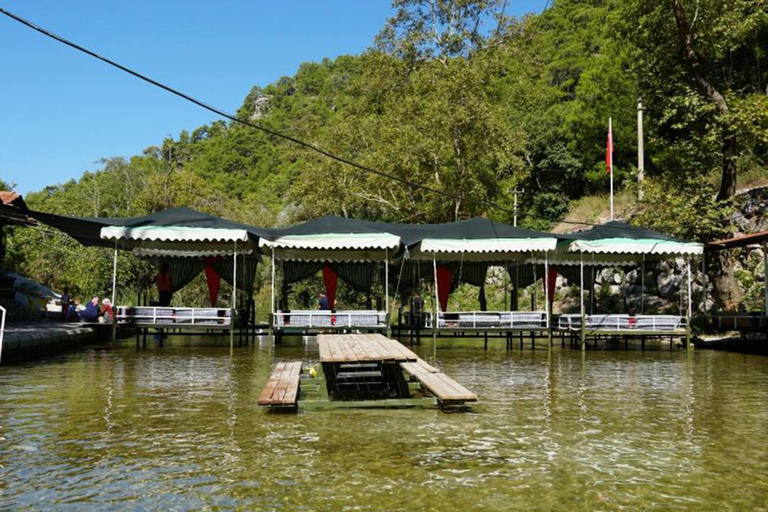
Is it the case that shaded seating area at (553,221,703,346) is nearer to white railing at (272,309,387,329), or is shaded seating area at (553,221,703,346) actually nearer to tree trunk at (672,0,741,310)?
tree trunk at (672,0,741,310)

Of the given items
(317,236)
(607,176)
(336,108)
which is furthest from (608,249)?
(336,108)

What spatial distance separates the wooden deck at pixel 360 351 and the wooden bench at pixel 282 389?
57 cm

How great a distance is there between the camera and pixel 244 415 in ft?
26.2

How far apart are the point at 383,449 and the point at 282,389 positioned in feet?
8.92

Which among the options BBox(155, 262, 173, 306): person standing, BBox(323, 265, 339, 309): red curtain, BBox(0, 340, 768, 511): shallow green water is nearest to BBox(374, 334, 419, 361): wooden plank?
BBox(0, 340, 768, 511): shallow green water

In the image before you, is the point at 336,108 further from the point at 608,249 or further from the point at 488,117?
the point at 608,249

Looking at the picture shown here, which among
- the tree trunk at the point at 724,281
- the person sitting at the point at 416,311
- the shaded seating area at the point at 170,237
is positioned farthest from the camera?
the tree trunk at the point at 724,281

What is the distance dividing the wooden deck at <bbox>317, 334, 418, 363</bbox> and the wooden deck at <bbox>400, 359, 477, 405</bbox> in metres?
0.35

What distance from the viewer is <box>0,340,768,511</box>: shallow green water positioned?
191 inches

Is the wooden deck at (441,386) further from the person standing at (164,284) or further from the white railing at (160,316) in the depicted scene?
the person standing at (164,284)

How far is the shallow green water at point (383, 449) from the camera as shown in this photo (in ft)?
15.9

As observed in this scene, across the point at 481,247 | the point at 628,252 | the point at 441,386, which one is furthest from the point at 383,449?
the point at 628,252

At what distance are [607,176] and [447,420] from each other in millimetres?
37743

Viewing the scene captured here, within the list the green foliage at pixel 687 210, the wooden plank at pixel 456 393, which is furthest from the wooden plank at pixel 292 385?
the green foliage at pixel 687 210
